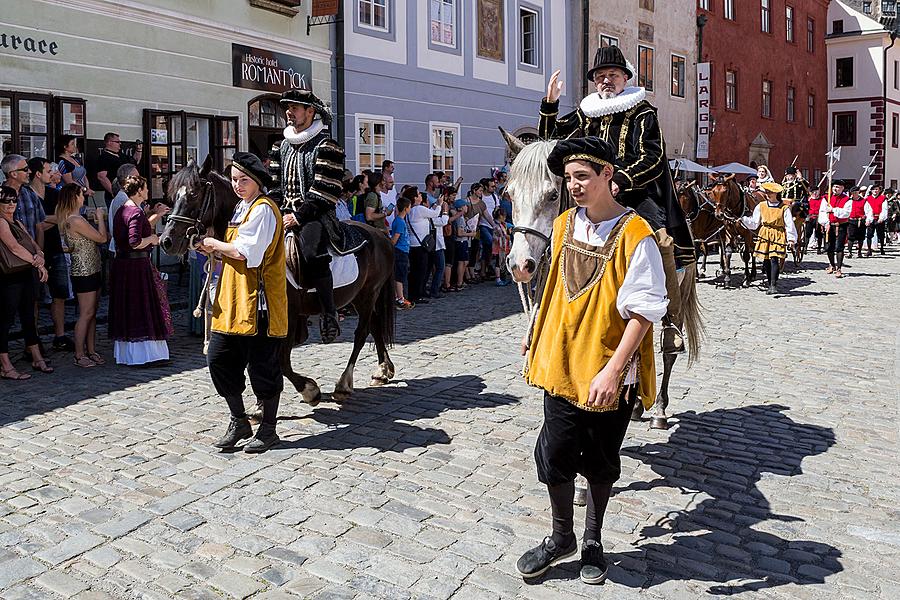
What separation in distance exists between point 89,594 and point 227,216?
121 inches

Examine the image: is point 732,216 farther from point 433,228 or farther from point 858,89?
point 858,89

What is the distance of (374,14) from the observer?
1912cm

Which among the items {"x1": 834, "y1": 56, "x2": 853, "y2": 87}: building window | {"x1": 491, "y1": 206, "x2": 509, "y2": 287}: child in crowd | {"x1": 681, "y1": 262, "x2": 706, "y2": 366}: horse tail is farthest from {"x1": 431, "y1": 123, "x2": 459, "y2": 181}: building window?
{"x1": 834, "y1": 56, "x2": 853, "y2": 87}: building window

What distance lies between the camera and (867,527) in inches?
187

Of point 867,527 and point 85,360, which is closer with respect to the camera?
point 867,527

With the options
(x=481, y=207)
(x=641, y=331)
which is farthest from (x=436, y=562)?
(x=481, y=207)

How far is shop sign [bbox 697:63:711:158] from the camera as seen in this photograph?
32.6 m

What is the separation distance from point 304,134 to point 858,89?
4742 cm

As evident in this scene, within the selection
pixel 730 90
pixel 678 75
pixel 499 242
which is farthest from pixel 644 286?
pixel 730 90

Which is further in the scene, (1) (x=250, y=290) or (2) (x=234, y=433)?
(2) (x=234, y=433)

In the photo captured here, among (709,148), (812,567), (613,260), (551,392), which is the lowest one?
(812,567)

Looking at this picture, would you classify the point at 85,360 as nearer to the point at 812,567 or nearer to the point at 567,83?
the point at 812,567

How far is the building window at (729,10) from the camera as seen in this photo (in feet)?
116

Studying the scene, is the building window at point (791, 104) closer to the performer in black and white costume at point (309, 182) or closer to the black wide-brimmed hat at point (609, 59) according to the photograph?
the performer in black and white costume at point (309, 182)
